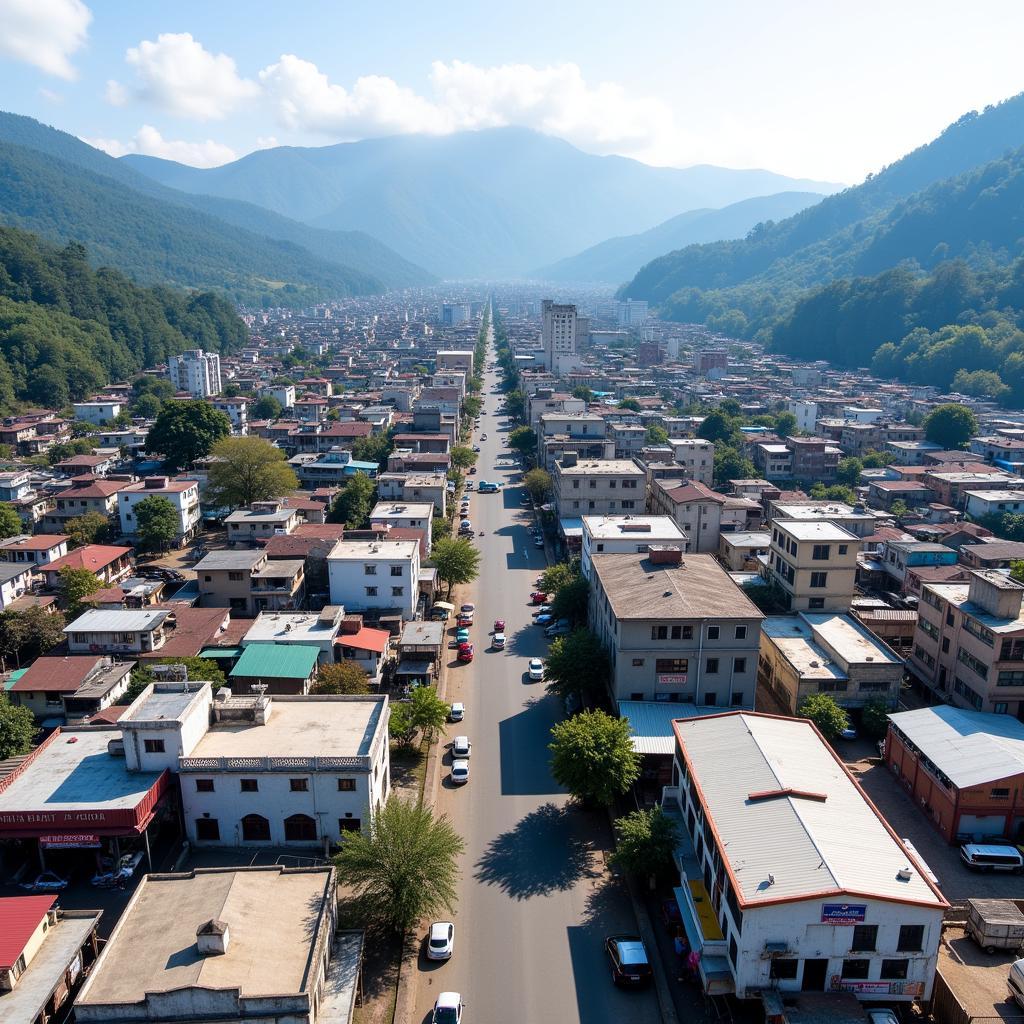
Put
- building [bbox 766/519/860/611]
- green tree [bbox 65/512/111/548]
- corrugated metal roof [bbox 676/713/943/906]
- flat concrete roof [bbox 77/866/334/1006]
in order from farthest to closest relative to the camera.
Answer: green tree [bbox 65/512/111/548]
building [bbox 766/519/860/611]
corrugated metal roof [bbox 676/713/943/906]
flat concrete roof [bbox 77/866/334/1006]

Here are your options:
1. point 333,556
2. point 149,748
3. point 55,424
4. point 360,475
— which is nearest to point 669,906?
point 149,748

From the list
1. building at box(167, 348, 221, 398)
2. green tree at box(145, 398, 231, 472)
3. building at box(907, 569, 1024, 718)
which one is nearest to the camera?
building at box(907, 569, 1024, 718)

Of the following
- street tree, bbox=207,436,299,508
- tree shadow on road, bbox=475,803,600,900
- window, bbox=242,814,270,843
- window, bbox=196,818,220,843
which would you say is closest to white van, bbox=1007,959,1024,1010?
tree shadow on road, bbox=475,803,600,900

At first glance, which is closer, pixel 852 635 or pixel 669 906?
pixel 669 906

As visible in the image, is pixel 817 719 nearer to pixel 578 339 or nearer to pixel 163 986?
pixel 163 986

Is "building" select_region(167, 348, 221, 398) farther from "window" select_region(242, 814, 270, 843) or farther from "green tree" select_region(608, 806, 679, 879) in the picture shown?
"green tree" select_region(608, 806, 679, 879)

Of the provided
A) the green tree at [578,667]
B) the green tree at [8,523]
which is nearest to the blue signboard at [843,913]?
the green tree at [578,667]
